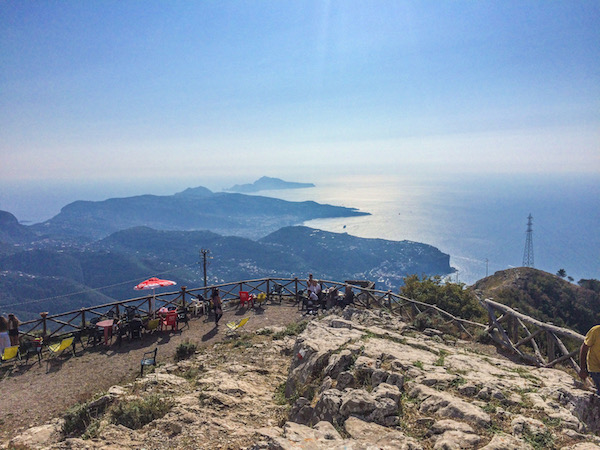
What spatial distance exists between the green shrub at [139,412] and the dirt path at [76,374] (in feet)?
9.93

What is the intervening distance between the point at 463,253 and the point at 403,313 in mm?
159435

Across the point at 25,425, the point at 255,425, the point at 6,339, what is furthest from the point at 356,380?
the point at 6,339

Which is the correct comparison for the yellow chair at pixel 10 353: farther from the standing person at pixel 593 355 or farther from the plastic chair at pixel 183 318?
the standing person at pixel 593 355

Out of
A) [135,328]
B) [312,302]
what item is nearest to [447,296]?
[312,302]

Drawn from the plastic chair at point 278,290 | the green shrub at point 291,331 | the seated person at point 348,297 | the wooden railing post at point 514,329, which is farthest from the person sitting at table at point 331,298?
the wooden railing post at point 514,329

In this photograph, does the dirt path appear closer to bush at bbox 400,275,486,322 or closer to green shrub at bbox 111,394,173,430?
green shrub at bbox 111,394,173,430

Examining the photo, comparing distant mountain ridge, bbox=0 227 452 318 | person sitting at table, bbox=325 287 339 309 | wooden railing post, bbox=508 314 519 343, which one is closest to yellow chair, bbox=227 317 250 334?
person sitting at table, bbox=325 287 339 309

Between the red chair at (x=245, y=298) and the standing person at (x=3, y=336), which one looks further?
the red chair at (x=245, y=298)

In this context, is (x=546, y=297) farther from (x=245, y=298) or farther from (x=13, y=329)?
(x=13, y=329)

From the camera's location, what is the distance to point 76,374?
391 inches

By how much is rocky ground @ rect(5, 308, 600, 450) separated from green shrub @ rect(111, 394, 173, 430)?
20mm

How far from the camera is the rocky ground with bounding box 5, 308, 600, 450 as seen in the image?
4.52 meters

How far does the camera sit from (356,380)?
20.1ft

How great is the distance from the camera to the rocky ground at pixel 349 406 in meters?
4.52
